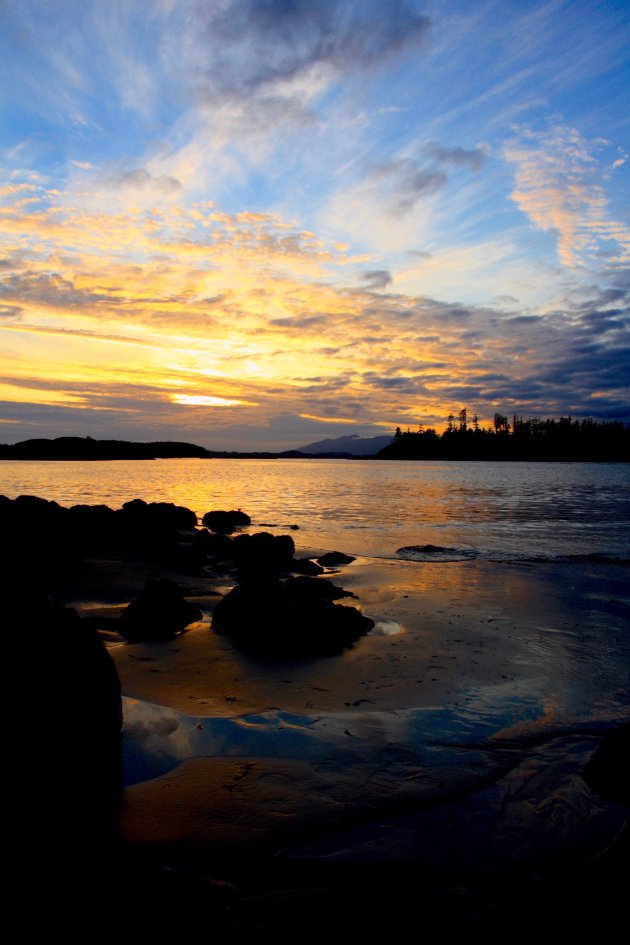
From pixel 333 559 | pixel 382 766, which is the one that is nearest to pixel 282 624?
pixel 382 766

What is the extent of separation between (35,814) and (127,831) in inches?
24.1

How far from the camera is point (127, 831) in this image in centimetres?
376

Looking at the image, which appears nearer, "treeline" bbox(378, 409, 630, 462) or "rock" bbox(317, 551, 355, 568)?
"rock" bbox(317, 551, 355, 568)

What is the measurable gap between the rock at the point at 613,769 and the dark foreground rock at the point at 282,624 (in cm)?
386

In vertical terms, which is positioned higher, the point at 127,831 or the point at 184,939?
the point at 184,939

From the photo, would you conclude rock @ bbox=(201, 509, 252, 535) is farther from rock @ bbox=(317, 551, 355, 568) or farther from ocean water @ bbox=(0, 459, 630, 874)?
ocean water @ bbox=(0, 459, 630, 874)

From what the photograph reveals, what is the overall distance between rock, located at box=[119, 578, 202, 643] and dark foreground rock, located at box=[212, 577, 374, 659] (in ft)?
2.11

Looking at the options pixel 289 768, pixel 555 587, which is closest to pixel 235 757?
pixel 289 768

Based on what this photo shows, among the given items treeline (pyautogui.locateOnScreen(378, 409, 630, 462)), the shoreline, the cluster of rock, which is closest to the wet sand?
the shoreline

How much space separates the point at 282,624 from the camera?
7.96 metres

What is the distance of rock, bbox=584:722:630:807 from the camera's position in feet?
13.7

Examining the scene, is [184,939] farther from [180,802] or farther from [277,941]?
[180,802]

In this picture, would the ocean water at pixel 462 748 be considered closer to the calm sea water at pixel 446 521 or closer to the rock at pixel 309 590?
the rock at pixel 309 590

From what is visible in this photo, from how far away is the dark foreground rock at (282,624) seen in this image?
307 inches
